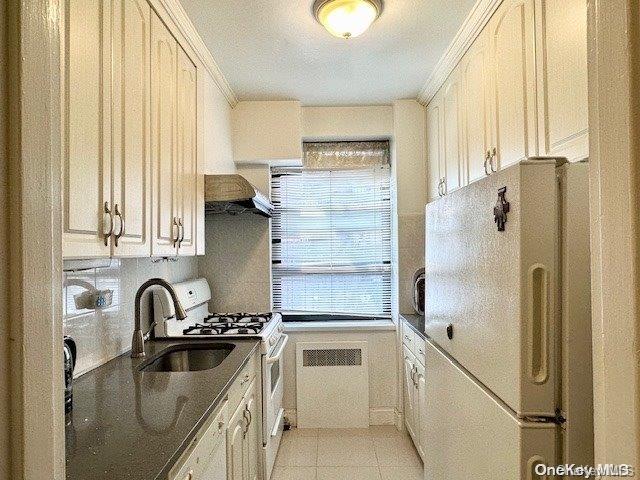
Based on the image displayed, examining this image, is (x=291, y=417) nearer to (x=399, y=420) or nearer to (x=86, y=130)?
(x=399, y=420)

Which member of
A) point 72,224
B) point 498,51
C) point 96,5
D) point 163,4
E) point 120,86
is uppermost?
point 163,4

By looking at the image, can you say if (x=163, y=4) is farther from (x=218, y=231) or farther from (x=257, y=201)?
(x=218, y=231)

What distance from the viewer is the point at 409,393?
2.81 metres

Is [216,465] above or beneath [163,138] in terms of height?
beneath

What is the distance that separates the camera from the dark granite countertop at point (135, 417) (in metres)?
0.90

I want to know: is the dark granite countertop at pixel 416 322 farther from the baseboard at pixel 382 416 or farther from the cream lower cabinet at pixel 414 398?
the baseboard at pixel 382 416

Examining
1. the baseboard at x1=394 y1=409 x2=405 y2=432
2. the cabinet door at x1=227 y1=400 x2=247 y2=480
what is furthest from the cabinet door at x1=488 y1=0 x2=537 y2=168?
the baseboard at x1=394 y1=409 x2=405 y2=432

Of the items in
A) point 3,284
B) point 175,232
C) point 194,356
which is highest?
point 175,232

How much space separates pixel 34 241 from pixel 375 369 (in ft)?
9.91

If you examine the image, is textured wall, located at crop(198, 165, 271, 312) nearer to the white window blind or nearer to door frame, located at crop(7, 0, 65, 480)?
the white window blind

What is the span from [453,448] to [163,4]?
2.15 metres

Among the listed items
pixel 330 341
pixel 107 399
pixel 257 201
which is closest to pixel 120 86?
pixel 107 399

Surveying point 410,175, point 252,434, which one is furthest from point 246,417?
point 410,175

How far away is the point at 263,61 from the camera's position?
2479mm
